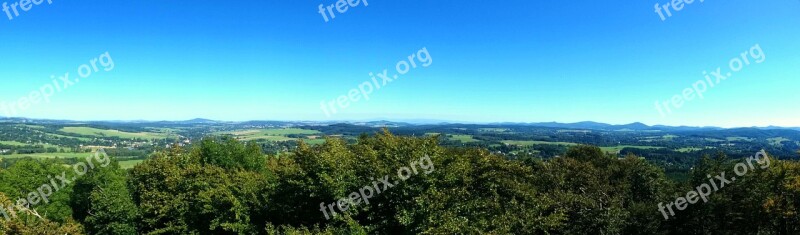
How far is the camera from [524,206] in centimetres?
2417

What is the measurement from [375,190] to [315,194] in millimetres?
3066

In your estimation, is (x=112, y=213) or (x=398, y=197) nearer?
(x=398, y=197)

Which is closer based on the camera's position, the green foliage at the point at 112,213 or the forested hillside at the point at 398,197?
the forested hillside at the point at 398,197

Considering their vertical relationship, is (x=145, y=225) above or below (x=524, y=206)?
below

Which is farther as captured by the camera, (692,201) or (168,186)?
(168,186)

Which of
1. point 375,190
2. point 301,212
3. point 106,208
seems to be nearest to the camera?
point 375,190

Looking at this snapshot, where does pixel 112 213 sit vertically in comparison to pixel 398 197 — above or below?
below

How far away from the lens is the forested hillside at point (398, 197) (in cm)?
2031

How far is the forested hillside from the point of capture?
66.6 ft

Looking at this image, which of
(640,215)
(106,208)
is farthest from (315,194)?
(640,215)

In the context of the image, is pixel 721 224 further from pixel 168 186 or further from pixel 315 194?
pixel 168 186

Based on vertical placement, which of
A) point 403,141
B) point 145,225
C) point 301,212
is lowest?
point 145,225

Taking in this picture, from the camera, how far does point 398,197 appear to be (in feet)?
66.7

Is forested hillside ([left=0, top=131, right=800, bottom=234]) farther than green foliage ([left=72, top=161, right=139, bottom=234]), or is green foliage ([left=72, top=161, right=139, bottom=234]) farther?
green foliage ([left=72, top=161, right=139, bottom=234])
